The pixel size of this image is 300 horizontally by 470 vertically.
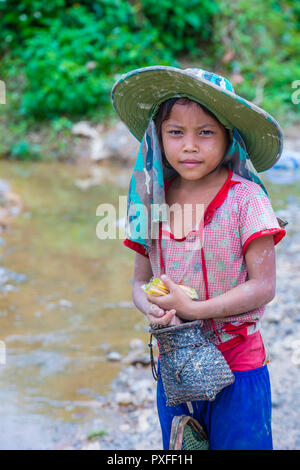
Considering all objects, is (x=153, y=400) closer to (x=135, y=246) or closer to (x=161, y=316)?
(x=135, y=246)

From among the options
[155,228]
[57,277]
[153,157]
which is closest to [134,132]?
[153,157]

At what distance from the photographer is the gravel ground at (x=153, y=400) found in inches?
94.1

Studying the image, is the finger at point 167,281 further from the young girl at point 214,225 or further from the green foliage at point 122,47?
the green foliage at point 122,47

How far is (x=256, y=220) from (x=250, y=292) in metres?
0.18

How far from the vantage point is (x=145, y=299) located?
1545 millimetres

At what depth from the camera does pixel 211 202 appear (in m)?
1.43

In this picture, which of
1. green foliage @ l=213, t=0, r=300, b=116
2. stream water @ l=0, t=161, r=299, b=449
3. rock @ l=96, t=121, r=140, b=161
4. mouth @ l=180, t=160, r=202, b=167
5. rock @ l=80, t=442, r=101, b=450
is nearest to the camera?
mouth @ l=180, t=160, r=202, b=167

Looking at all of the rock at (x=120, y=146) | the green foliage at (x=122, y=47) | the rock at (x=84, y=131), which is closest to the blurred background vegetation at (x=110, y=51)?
the green foliage at (x=122, y=47)

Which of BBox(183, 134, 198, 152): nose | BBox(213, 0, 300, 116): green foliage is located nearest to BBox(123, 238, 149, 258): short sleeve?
BBox(183, 134, 198, 152): nose

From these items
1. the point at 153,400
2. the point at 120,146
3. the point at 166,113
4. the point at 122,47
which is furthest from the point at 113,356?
the point at 122,47

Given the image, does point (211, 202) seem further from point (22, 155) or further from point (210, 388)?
point (22, 155)

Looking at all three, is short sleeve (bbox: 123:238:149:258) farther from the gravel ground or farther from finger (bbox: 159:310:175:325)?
the gravel ground

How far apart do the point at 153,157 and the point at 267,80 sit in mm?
10045

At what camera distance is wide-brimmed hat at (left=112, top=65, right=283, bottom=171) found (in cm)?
134
